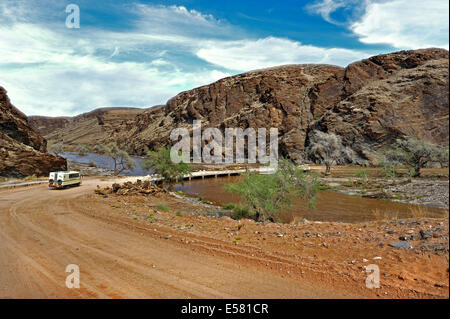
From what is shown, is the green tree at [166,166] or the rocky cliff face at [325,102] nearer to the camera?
the green tree at [166,166]

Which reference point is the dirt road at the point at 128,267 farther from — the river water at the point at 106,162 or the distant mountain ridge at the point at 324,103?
the distant mountain ridge at the point at 324,103

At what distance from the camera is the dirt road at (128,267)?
4.50 m

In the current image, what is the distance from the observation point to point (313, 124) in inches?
2677

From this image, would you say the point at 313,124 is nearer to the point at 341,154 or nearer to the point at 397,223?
the point at 341,154

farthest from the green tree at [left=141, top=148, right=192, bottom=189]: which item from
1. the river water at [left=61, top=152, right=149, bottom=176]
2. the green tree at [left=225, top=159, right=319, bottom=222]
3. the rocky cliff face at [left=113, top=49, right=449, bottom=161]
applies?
the rocky cliff face at [left=113, top=49, right=449, bottom=161]

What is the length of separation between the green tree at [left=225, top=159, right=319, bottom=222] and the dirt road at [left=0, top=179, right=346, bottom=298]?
569 centimetres

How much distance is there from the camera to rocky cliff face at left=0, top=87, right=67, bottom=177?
84.0 feet

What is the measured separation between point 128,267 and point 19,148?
91.4 ft

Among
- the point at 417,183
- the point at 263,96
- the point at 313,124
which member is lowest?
the point at 417,183

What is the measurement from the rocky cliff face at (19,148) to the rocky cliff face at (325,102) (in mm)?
44039

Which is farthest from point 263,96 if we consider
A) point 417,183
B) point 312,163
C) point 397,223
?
point 397,223

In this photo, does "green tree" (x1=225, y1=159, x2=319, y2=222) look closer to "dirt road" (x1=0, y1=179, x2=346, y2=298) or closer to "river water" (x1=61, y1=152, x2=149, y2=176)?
"dirt road" (x1=0, y1=179, x2=346, y2=298)

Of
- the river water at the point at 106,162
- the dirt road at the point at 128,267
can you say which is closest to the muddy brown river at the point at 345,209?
the dirt road at the point at 128,267
